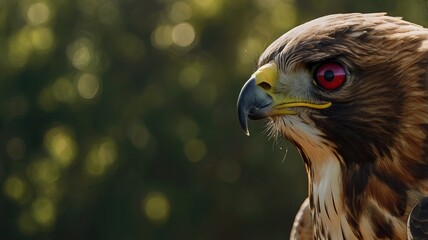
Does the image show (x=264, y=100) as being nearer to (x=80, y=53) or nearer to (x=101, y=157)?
(x=80, y=53)

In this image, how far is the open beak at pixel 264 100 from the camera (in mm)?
4000

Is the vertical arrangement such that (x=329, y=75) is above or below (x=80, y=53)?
above

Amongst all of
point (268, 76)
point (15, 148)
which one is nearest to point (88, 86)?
point (15, 148)

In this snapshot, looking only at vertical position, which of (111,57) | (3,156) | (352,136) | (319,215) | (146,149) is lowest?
(3,156)

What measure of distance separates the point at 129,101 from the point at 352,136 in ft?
38.6

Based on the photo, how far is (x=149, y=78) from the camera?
15750mm

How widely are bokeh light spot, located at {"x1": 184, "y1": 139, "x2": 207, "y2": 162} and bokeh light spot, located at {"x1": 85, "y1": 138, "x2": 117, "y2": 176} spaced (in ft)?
3.47

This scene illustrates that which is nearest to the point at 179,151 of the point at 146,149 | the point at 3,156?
the point at 146,149

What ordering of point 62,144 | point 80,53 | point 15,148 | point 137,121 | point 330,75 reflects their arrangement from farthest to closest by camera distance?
point 15,148 → point 62,144 → point 80,53 → point 137,121 → point 330,75

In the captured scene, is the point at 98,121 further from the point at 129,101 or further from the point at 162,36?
the point at 162,36

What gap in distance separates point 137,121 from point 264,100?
1140 centimetres

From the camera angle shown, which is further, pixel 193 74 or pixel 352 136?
pixel 193 74

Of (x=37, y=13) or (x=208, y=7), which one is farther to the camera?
(x=37, y=13)

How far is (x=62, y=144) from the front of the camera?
1577 centimetres
